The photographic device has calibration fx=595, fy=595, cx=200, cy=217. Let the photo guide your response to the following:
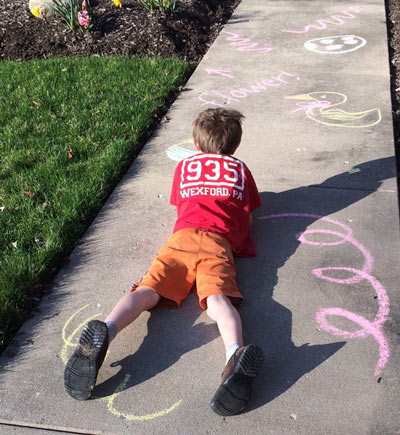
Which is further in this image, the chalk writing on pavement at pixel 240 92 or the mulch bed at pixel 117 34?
the mulch bed at pixel 117 34

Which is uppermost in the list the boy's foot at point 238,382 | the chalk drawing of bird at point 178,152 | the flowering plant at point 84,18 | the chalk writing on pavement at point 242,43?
the flowering plant at point 84,18

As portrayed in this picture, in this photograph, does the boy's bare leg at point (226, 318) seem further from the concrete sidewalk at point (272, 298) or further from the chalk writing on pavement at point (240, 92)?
the chalk writing on pavement at point (240, 92)

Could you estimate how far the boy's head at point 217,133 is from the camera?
12.0ft

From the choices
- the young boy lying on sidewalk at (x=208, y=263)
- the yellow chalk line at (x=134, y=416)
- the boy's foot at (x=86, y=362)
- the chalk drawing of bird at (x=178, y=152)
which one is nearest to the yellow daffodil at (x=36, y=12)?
the chalk drawing of bird at (x=178, y=152)

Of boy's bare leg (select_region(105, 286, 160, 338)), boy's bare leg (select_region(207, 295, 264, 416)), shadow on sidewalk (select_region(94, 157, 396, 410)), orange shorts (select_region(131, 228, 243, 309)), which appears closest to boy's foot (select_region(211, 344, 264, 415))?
boy's bare leg (select_region(207, 295, 264, 416))

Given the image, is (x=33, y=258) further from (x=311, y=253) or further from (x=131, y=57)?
(x=131, y=57)

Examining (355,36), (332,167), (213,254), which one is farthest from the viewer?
(355,36)

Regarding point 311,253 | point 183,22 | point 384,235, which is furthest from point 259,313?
point 183,22

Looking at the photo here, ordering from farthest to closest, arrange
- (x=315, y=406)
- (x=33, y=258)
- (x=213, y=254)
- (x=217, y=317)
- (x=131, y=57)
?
(x=131, y=57) < (x=33, y=258) < (x=213, y=254) < (x=217, y=317) < (x=315, y=406)

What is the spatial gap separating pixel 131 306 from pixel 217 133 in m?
1.25

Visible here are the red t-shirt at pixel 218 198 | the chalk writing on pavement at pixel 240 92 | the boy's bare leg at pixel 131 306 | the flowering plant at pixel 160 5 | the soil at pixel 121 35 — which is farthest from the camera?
the flowering plant at pixel 160 5

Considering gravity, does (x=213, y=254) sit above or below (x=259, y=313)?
above

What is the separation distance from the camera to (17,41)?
6.81 meters

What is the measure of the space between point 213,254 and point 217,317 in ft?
1.35
